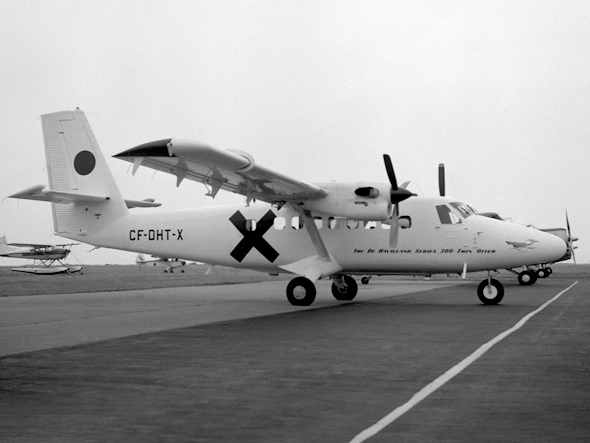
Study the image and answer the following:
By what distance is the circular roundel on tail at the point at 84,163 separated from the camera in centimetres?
2464

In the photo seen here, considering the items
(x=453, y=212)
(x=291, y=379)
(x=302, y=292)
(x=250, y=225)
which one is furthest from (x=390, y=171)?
(x=291, y=379)

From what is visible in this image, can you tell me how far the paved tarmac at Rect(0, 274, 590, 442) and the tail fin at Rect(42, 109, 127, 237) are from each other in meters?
8.71

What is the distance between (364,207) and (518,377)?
41.0 feet

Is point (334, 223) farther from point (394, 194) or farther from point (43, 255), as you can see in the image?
point (43, 255)

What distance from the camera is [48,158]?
24.8 meters

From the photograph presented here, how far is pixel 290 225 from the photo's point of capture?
75.7ft

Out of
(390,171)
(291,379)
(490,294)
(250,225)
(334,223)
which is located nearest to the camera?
(291,379)

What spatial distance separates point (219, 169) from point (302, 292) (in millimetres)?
4580

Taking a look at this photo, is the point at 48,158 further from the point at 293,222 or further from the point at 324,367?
the point at 324,367

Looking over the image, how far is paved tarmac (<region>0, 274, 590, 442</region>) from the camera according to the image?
593 centimetres

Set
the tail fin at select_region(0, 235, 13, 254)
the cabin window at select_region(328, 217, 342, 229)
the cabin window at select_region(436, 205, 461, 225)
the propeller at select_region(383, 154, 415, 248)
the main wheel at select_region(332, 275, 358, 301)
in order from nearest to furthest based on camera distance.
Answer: the propeller at select_region(383, 154, 415, 248) → the cabin window at select_region(436, 205, 461, 225) → the cabin window at select_region(328, 217, 342, 229) → the main wheel at select_region(332, 275, 358, 301) → the tail fin at select_region(0, 235, 13, 254)

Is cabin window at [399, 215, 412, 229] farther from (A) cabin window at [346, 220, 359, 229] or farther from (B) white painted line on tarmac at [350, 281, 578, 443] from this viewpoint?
(B) white painted line on tarmac at [350, 281, 578, 443]

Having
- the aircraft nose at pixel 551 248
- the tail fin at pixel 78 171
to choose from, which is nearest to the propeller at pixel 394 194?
the aircraft nose at pixel 551 248

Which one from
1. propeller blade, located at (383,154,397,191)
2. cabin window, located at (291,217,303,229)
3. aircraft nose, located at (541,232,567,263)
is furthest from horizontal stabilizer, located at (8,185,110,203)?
aircraft nose, located at (541,232,567,263)
